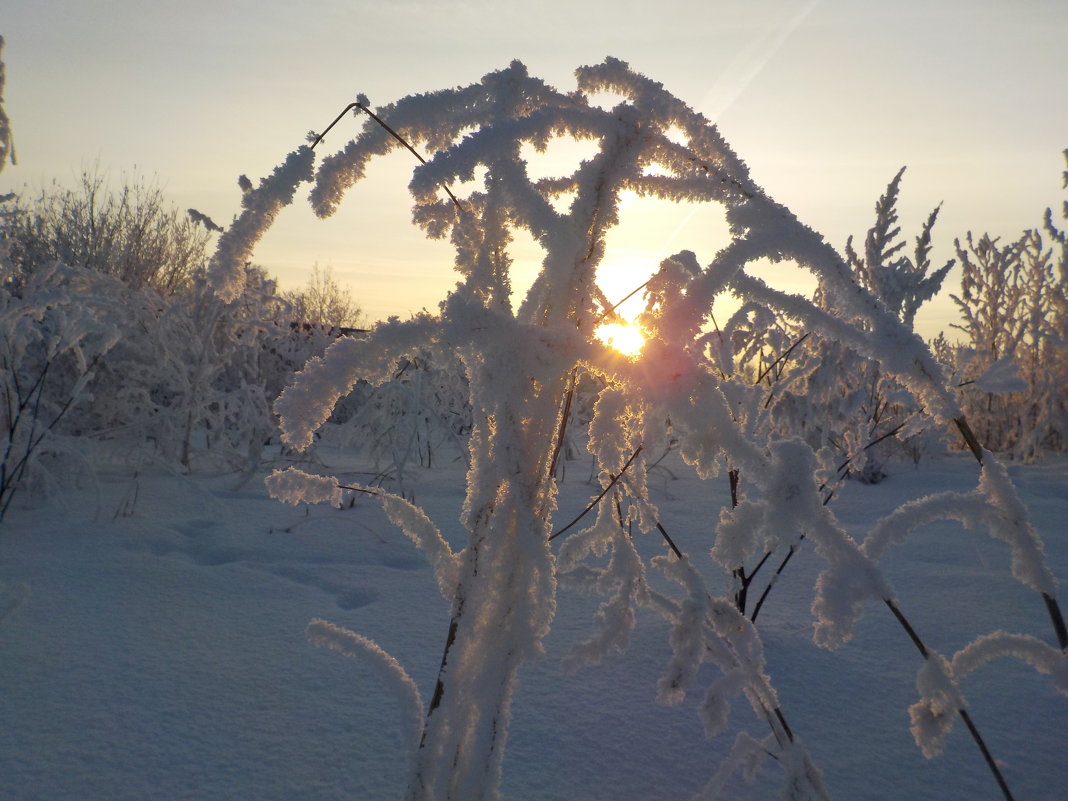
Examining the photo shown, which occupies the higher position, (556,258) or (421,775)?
(556,258)

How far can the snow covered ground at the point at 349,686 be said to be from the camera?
1128 millimetres

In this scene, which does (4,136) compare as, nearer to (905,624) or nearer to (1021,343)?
(905,624)

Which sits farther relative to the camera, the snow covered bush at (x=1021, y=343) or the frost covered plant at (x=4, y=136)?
the snow covered bush at (x=1021, y=343)

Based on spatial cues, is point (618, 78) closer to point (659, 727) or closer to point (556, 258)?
point (556, 258)

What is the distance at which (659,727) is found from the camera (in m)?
1.30

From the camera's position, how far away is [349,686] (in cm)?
142

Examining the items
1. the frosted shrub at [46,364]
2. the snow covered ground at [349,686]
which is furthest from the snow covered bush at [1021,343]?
the frosted shrub at [46,364]

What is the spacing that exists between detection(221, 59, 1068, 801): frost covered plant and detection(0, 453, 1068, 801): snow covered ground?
1.34ft

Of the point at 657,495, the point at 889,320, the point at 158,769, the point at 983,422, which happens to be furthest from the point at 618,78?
the point at 983,422

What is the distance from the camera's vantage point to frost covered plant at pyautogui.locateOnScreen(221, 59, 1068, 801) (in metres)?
0.64

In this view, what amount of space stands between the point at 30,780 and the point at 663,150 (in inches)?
52.7

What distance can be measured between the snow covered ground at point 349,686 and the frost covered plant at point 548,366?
1.34 ft

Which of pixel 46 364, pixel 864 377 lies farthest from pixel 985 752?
pixel 864 377

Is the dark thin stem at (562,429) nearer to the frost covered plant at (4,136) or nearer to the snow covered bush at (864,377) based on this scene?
the frost covered plant at (4,136)
